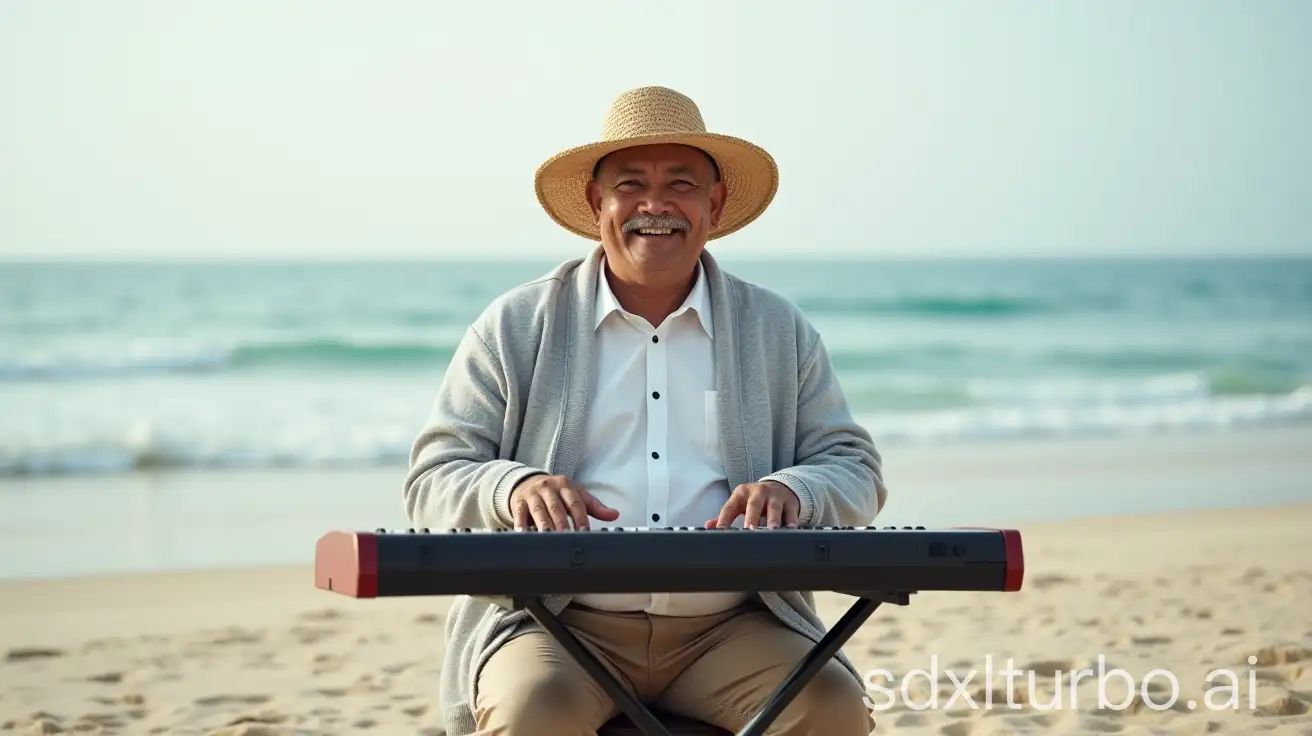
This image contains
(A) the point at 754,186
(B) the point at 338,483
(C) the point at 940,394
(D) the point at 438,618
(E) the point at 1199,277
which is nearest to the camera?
(A) the point at 754,186

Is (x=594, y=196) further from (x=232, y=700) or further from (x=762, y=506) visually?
(x=232, y=700)

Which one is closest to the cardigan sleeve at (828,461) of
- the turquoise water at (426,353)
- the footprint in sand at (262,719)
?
the footprint in sand at (262,719)

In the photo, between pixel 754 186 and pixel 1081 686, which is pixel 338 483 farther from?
pixel 754 186

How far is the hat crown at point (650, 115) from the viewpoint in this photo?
308 centimetres

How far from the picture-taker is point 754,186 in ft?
11.2

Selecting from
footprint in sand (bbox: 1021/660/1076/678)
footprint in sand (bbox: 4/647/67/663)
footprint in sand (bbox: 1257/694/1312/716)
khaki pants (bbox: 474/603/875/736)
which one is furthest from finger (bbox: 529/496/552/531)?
footprint in sand (bbox: 4/647/67/663)

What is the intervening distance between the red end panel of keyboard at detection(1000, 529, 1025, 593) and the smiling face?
0.96 m

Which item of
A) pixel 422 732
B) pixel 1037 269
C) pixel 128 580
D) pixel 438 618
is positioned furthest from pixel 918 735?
pixel 1037 269

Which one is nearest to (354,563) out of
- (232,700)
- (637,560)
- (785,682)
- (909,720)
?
(637,560)

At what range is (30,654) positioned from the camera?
5.45 metres

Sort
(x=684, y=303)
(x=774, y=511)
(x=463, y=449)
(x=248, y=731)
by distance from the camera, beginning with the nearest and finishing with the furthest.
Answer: (x=774, y=511) → (x=463, y=449) → (x=684, y=303) → (x=248, y=731)

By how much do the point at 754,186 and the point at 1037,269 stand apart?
31.5 m

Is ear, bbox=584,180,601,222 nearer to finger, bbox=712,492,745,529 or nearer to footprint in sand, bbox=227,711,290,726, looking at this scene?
finger, bbox=712,492,745,529

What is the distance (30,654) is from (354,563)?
147 inches
